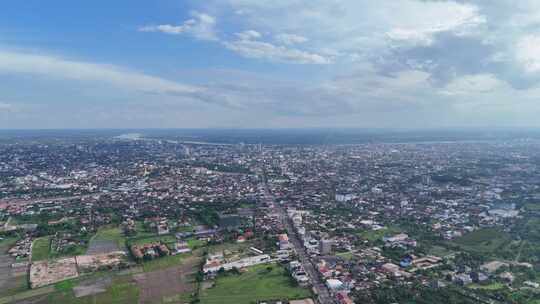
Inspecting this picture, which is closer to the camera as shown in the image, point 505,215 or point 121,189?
point 505,215

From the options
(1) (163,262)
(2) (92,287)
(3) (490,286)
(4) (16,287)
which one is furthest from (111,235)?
(3) (490,286)

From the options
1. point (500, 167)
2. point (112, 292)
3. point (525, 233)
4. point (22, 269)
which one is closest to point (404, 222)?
point (525, 233)

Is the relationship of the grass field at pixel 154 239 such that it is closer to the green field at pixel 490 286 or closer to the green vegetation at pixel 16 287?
the green vegetation at pixel 16 287

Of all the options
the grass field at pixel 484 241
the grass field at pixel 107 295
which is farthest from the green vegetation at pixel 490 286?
the grass field at pixel 107 295

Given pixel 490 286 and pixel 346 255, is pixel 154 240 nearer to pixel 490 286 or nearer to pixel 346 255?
pixel 346 255

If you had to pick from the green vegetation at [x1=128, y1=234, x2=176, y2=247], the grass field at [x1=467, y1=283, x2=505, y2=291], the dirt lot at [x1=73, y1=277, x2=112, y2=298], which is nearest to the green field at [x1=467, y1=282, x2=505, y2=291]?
the grass field at [x1=467, y1=283, x2=505, y2=291]

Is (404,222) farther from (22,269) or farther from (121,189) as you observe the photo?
(121,189)

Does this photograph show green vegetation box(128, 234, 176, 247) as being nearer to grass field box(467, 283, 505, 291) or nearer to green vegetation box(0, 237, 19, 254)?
green vegetation box(0, 237, 19, 254)
